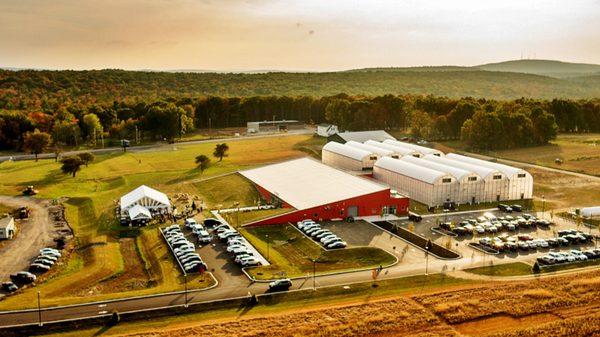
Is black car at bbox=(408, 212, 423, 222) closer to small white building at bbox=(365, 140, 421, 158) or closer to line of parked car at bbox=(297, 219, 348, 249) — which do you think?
line of parked car at bbox=(297, 219, 348, 249)

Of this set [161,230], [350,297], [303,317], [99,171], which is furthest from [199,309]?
[99,171]

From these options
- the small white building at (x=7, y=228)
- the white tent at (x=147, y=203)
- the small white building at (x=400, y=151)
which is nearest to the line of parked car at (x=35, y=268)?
the small white building at (x=7, y=228)

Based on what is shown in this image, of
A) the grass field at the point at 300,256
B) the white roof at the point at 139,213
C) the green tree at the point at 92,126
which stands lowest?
the grass field at the point at 300,256

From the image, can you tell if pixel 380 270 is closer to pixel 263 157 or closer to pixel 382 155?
pixel 382 155

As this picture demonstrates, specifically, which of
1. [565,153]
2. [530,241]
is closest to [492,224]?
[530,241]

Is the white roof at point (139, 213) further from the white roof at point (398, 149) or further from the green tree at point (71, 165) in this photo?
the white roof at point (398, 149)

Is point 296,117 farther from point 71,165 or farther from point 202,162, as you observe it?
point 71,165

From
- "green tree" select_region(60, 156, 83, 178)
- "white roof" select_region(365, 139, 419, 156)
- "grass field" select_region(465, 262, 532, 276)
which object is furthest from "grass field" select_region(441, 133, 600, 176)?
"green tree" select_region(60, 156, 83, 178)
